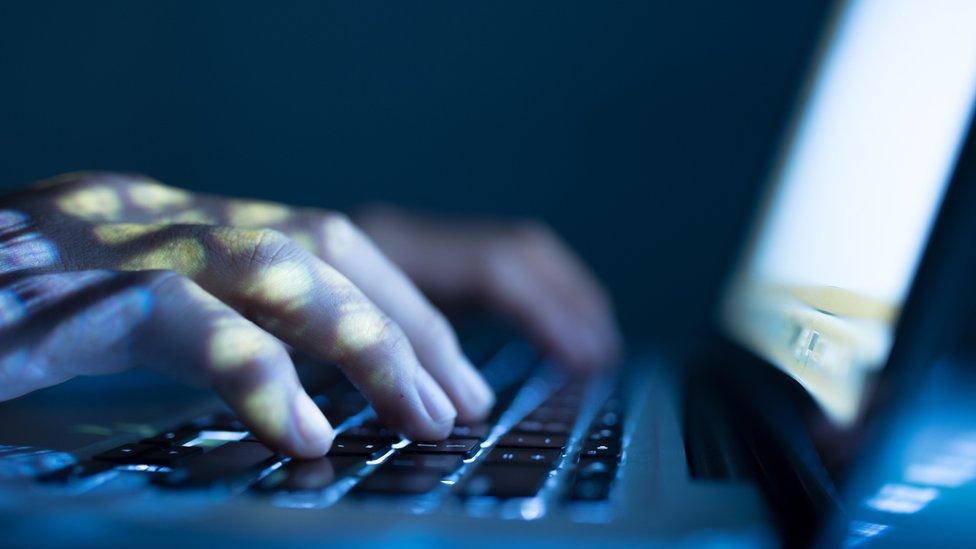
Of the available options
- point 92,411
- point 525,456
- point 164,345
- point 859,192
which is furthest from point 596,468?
point 92,411

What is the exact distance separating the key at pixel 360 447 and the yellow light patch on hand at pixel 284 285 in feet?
0.31

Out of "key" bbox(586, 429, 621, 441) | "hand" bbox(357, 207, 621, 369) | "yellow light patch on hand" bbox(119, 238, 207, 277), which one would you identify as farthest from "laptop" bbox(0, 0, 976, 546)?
"hand" bbox(357, 207, 621, 369)

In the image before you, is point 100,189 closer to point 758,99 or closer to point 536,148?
point 536,148

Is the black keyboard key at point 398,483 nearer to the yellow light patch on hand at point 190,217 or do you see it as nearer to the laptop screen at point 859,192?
the laptop screen at point 859,192

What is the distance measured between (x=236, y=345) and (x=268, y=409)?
4 centimetres

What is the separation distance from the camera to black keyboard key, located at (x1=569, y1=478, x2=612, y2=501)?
0.40m

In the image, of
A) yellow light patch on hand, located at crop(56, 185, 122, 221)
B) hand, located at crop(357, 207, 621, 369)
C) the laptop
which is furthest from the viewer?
hand, located at crop(357, 207, 621, 369)

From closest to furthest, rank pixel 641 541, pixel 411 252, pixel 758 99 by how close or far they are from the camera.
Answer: pixel 641 541
pixel 411 252
pixel 758 99

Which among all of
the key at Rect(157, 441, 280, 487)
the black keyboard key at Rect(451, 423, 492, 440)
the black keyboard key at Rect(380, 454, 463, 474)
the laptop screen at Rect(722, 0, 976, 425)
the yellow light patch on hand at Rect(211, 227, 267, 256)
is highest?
the laptop screen at Rect(722, 0, 976, 425)

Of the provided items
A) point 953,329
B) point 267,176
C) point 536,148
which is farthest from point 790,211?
point 267,176

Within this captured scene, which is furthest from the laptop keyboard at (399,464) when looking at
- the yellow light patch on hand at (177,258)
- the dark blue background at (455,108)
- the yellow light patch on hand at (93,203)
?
the dark blue background at (455,108)

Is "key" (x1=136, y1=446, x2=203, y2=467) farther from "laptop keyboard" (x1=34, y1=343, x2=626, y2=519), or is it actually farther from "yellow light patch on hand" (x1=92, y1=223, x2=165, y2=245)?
"yellow light patch on hand" (x1=92, y1=223, x2=165, y2=245)

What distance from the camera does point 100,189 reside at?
0.79 metres

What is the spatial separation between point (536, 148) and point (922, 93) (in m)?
1.22
